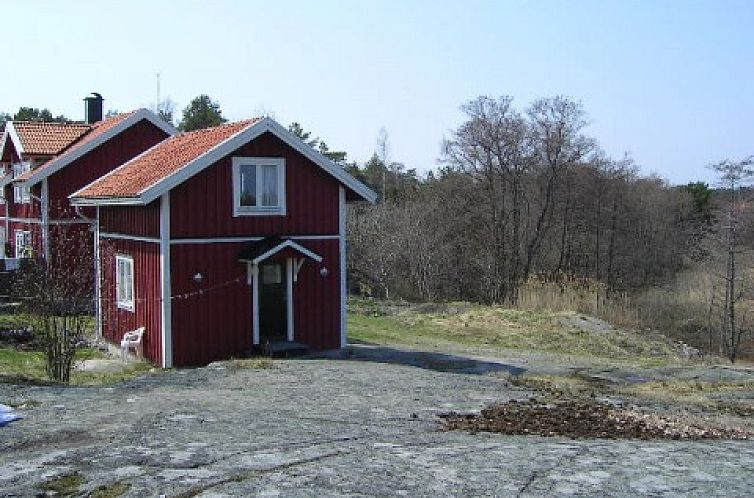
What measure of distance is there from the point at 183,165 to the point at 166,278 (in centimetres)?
240

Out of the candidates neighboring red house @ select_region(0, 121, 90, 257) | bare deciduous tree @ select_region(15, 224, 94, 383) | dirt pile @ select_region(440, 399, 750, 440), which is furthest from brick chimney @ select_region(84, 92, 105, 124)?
dirt pile @ select_region(440, 399, 750, 440)

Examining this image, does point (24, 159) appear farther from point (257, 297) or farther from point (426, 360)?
point (426, 360)

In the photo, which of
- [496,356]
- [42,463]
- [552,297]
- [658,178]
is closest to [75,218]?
[496,356]

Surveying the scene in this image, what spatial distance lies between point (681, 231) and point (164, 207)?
113 feet

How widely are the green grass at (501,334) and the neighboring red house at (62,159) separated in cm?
971

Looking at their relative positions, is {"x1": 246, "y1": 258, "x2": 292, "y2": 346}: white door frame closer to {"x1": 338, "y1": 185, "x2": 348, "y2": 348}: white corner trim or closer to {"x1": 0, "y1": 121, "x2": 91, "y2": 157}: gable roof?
{"x1": 338, "y1": 185, "x2": 348, "y2": 348}: white corner trim

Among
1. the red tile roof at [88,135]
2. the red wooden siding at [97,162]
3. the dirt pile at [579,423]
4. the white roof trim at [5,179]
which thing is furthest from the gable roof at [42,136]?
the dirt pile at [579,423]

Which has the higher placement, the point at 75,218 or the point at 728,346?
the point at 75,218

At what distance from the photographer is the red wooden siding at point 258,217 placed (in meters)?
17.0

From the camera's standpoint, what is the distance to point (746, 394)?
557 inches

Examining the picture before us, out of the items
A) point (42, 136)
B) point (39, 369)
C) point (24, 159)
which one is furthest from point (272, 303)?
point (42, 136)

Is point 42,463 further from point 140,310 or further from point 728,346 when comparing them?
point 728,346

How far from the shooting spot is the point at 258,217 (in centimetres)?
1786

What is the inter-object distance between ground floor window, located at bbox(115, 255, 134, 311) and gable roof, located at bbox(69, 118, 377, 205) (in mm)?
1440
